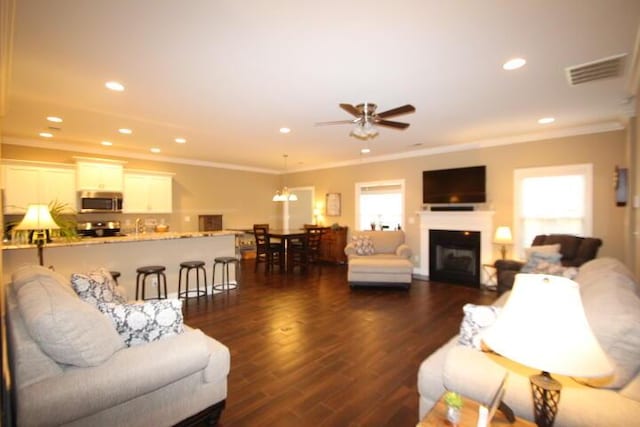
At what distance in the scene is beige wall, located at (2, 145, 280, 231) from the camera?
708 centimetres

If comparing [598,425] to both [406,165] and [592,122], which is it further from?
[406,165]

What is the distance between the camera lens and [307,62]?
2643mm

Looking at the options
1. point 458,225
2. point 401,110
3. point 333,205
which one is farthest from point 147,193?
point 458,225

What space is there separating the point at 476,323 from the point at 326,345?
1.76 metres

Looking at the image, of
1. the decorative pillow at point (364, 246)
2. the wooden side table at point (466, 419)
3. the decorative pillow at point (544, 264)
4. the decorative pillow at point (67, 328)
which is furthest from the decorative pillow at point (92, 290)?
the decorative pillow at point (544, 264)

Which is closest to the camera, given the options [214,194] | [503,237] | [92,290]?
[92,290]

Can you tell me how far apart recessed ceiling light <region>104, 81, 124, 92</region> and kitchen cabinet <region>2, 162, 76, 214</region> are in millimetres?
3596

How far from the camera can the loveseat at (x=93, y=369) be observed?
1420 mm

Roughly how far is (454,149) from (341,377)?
5.05 meters

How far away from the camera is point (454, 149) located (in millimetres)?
5977

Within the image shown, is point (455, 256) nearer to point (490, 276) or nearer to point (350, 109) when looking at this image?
point (490, 276)

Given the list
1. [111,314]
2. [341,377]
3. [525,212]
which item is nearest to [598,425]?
[341,377]

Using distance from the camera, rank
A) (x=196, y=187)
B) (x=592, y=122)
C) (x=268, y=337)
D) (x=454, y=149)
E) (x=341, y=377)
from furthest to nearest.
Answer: (x=196, y=187), (x=454, y=149), (x=592, y=122), (x=268, y=337), (x=341, y=377)

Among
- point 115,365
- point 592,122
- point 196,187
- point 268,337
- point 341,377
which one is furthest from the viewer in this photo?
point 196,187
